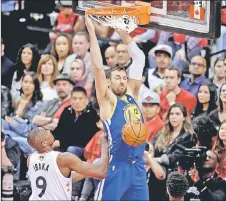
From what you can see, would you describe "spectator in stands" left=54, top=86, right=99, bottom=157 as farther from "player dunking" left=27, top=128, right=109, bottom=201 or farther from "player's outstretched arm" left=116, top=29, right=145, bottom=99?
"player dunking" left=27, top=128, right=109, bottom=201

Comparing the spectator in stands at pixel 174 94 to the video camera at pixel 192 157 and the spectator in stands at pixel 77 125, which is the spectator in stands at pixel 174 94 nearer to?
the video camera at pixel 192 157

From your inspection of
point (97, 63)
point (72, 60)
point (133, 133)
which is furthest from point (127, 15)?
point (72, 60)

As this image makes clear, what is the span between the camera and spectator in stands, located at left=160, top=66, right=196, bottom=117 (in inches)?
430

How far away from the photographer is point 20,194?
11.0m

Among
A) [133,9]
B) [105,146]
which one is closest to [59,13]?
[133,9]

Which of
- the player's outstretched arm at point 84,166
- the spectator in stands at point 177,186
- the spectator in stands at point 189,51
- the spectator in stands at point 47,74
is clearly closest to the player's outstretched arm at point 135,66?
the player's outstretched arm at point 84,166

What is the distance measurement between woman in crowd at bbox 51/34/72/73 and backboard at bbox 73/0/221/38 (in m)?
1.21

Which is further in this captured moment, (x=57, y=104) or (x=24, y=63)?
(x=24, y=63)

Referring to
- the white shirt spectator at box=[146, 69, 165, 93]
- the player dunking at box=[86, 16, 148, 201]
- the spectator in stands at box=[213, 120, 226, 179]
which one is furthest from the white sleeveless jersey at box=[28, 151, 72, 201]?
the white shirt spectator at box=[146, 69, 165, 93]

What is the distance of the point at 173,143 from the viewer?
10719 mm

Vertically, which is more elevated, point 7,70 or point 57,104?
point 7,70

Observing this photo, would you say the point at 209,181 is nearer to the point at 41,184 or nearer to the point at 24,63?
the point at 41,184

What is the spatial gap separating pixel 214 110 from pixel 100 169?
287 centimetres

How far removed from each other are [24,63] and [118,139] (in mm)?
3007
